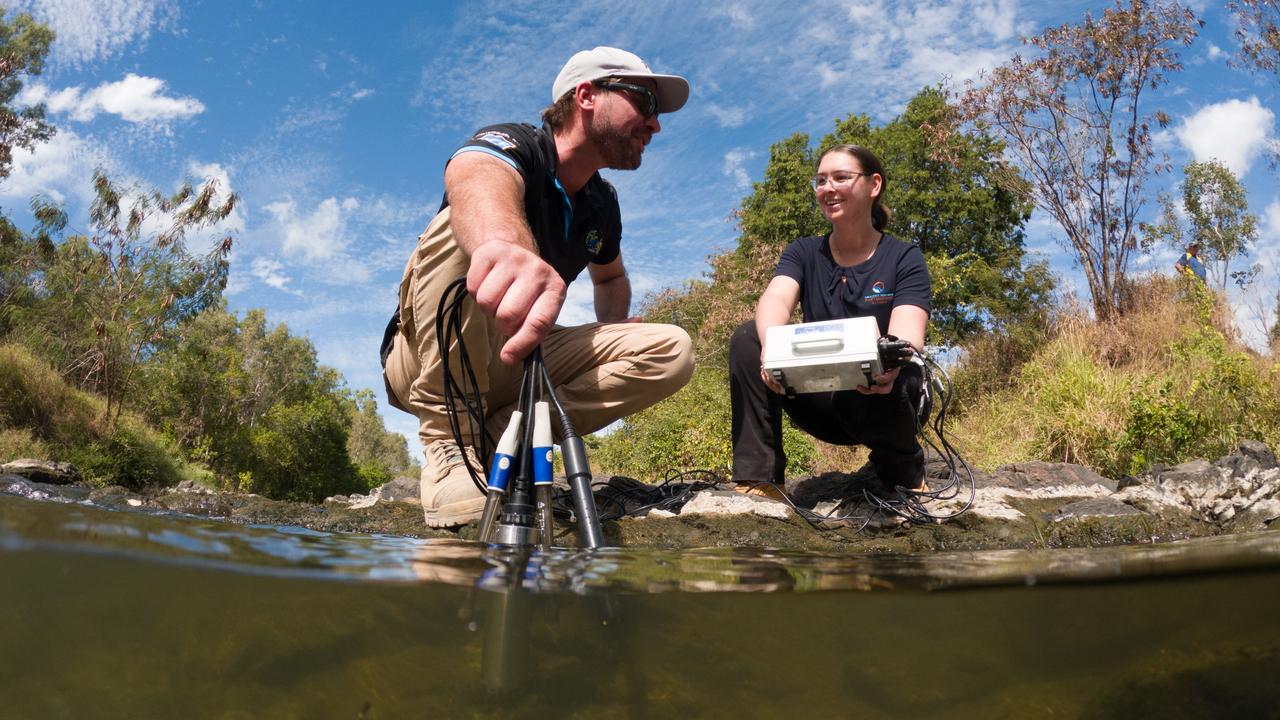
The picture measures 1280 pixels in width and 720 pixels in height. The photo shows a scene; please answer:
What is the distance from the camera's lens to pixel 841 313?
4547 mm

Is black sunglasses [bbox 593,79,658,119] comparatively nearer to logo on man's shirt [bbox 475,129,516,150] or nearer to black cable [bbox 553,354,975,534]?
logo on man's shirt [bbox 475,129,516,150]

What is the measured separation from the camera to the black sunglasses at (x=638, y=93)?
3.66 metres

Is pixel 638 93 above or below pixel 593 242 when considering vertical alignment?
above

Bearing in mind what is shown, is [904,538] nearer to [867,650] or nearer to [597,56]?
[867,650]

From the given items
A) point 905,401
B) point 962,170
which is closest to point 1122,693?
point 905,401

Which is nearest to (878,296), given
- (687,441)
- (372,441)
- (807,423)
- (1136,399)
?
(807,423)

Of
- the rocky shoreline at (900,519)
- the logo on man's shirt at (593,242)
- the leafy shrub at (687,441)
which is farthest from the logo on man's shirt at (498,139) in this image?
the leafy shrub at (687,441)

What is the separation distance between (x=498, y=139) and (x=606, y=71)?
759 mm

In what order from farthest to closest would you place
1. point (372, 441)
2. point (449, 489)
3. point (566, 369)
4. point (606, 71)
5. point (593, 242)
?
point (372, 441) < point (593, 242) < point (566, 369) < point (606, 71) < point (449, 489)

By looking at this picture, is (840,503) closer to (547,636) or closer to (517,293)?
(517,293)

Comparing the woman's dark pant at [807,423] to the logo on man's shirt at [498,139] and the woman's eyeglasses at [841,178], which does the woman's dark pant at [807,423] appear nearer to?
the woman's eyeglasses at [841,178]

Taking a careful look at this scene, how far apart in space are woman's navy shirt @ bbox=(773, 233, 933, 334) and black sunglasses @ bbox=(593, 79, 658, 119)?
126 centimetres

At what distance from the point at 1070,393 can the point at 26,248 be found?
27714 mm

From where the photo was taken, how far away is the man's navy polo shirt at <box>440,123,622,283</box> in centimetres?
327
